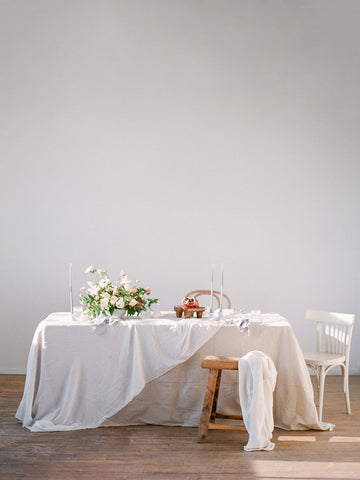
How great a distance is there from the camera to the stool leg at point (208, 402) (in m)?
3.73

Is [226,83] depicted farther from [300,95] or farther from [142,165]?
[142,165]

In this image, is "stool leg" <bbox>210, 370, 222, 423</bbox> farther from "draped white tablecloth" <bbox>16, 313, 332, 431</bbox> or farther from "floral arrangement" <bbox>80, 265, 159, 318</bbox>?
"floral arrangement" <bbox>80, 265, 159, 318</bbox>

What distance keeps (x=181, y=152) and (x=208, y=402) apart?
2.84 metres

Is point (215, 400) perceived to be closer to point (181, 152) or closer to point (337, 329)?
point (337, 329)

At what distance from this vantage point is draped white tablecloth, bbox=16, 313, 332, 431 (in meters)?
3.96

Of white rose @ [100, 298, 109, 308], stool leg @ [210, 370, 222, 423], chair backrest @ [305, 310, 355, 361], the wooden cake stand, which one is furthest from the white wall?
stool leg @ [210, 370, 222, 423]

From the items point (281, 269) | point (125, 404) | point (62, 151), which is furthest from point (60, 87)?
point (125, 404)

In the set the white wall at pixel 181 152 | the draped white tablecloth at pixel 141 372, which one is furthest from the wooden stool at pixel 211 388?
the white wall at pixel 181 152

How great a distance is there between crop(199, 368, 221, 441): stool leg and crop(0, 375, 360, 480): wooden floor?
80 mm

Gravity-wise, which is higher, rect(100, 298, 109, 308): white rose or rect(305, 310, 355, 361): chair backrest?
rect(100, 298, 109, 308): white rose

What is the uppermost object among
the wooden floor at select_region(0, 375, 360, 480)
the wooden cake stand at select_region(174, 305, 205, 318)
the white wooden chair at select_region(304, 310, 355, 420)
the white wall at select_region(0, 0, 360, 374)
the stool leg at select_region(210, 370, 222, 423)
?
the white wall at select_region(0, 0, 360, 374)

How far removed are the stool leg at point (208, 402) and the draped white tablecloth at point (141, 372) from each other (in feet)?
0.89

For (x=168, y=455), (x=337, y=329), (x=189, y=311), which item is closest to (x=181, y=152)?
(x=189, y=311)

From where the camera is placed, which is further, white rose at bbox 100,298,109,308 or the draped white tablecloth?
white rose at bbox 100,298,109,308
